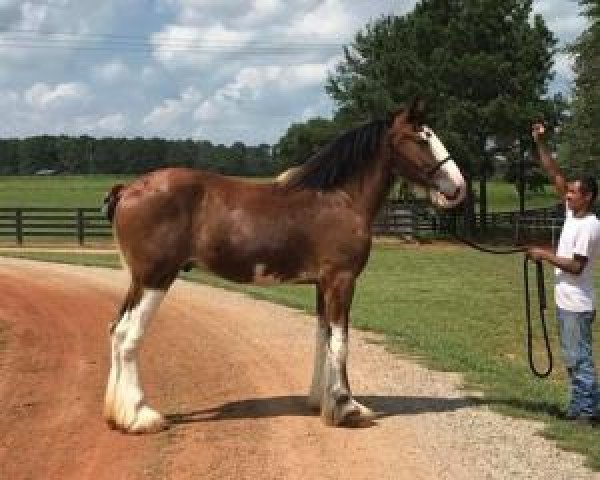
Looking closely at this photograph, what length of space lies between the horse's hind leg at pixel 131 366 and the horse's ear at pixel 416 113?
102 inches

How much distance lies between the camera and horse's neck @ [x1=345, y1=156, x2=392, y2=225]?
8195 millimetres


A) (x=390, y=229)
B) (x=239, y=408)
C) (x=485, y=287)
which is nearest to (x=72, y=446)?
(x=239, y=408)

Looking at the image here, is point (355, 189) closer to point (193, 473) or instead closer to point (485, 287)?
point (193, 473)

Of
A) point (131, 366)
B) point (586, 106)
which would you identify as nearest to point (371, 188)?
point (131, 366)

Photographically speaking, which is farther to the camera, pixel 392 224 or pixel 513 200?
pixel 513 200

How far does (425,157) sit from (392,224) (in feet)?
122

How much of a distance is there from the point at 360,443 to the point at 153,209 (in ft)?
8.10

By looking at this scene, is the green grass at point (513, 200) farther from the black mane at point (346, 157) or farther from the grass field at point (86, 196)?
the black mane at point (346, 157)

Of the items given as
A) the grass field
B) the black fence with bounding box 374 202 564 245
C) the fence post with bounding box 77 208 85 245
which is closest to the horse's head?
the fence post with bounding box 77 208 85 245

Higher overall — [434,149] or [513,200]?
[434,149]

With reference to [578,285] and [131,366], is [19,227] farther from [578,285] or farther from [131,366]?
[578,285]

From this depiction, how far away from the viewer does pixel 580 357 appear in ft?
26.8

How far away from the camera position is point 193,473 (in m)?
6.50

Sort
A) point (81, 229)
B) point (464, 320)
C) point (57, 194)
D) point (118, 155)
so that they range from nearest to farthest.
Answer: point (464, 320) < point (81, 229) < point (57, 194) < point (118, 155)
